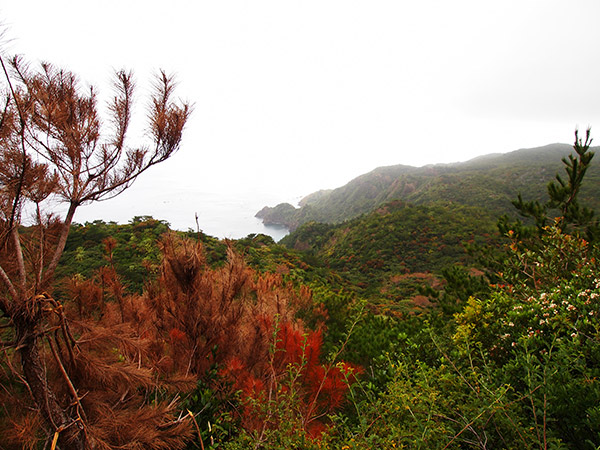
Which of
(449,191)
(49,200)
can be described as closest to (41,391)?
(49,200)

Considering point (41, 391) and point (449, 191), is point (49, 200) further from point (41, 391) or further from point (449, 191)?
point (449, 191)

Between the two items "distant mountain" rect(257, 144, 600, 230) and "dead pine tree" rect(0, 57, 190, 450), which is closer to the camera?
"dead pine tree" rect(0, 57, 190, 450)

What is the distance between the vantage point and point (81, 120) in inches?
142

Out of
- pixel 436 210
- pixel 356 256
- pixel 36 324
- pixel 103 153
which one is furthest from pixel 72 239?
pixel 436 210

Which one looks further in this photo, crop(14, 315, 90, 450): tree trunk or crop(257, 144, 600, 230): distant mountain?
crop(257, 144, 600, 230): distant mountain

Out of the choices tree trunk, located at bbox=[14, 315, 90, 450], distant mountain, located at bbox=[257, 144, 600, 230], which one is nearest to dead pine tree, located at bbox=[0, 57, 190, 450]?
tree trunk, located at bbox=[14, 315, 90, 450]

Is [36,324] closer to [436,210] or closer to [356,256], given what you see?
[356,256]

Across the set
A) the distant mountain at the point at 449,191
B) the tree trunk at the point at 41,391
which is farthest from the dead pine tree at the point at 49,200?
the distant mountain at the point at 449,191

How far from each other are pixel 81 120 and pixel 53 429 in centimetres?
375

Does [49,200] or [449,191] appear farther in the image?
[449,191]

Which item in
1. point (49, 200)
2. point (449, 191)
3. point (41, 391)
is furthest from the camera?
point (449, 191)

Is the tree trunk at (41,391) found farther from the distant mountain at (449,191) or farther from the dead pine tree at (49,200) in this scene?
the distant mountain at (449,191)

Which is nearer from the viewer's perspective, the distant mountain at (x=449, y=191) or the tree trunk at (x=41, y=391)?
the tree trunk at (x=41, y=391)

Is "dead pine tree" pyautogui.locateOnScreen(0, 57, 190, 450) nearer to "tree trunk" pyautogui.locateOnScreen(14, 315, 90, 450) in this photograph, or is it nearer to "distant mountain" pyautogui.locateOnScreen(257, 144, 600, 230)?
"tree trunk" pyautogui.locateOnScreen(14, 315, 90, 450)
